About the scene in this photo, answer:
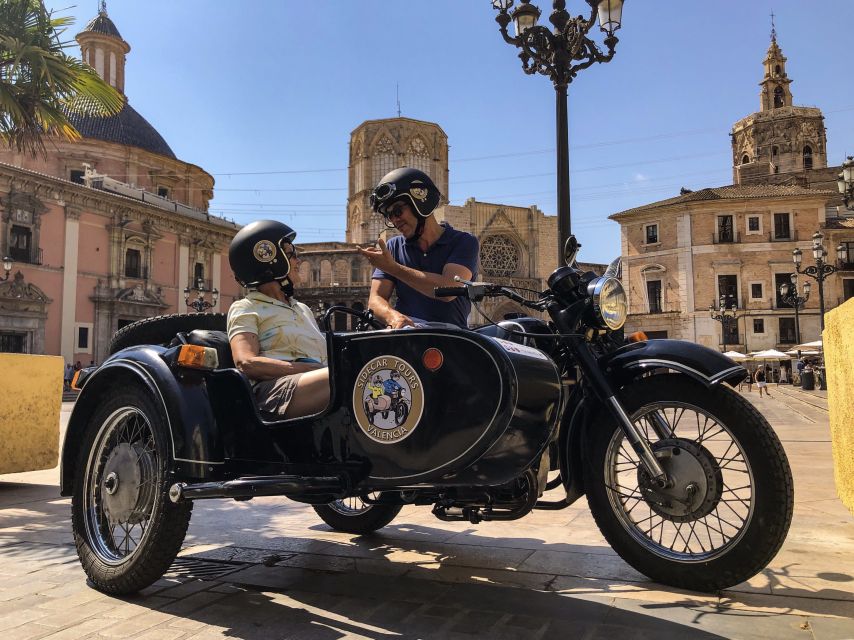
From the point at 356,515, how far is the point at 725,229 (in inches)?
1734

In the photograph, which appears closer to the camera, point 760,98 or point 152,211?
point 152,211

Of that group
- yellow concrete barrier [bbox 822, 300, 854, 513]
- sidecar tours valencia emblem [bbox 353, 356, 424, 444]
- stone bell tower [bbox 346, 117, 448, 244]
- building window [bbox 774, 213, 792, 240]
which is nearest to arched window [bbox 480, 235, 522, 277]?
stone bell tower [bbox 346, 117, 448, 244]

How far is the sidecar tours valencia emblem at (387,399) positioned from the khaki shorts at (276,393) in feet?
1.24

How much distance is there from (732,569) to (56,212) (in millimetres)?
36369

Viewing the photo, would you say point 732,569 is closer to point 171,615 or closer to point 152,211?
point 171,615

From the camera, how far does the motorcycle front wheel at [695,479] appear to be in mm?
2566

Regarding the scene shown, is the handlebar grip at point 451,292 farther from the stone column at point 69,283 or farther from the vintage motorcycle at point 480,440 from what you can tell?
the stone column at point 69,283

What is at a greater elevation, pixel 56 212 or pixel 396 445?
pixel 56 212

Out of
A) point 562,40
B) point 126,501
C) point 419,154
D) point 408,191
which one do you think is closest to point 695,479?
point 408,191

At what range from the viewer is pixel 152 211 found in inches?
1483

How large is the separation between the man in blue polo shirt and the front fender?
0.87m

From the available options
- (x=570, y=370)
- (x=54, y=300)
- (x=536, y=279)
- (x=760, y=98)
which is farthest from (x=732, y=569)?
(x=760, y=98)

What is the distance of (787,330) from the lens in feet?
134

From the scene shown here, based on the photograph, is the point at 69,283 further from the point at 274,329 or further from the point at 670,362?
the point at 670,362
